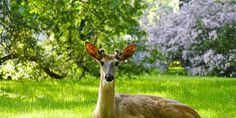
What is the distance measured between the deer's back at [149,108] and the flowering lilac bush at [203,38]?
15.5m

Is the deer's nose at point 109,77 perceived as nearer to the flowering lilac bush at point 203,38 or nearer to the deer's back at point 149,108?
the deer's back at point 149,108

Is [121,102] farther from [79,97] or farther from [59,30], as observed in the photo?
[59,30]

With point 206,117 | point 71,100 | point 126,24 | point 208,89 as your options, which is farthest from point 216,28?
point 206,117

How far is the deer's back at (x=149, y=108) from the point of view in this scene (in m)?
7.27

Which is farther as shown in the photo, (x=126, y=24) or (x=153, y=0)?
(x=153, y=0)

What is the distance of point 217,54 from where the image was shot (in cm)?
2344

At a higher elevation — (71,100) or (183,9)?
(183,9)

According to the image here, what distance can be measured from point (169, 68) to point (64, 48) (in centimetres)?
1122

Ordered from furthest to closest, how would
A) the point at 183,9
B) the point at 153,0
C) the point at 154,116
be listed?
the point at 153,0 < the point at 183,9 < the point at 154,116

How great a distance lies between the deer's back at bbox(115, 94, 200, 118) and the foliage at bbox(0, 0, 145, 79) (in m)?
8.14

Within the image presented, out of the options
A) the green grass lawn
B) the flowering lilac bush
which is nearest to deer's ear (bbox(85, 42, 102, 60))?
the green grass lawn

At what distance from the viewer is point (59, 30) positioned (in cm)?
1678

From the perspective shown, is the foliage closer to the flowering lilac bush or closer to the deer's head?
the flowering lilac bush

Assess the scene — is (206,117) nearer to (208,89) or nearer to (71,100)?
(71,100)
